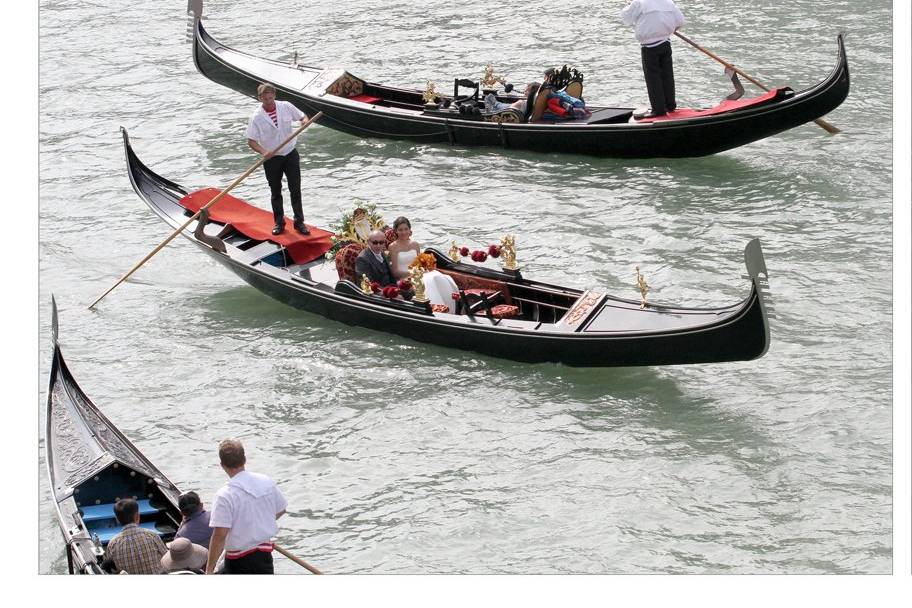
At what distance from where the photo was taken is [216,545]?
406cm

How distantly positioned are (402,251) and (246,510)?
8.57 feet

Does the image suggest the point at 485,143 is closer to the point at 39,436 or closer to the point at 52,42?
the point at 39,436

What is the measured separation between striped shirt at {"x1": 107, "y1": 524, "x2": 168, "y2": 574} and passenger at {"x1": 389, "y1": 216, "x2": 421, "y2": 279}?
2.32m

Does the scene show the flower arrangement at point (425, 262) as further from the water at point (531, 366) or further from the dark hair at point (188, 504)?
the dark hair at point (188, 504)

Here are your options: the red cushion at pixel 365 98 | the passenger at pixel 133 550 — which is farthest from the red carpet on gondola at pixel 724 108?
the passenger at pixel 133 550

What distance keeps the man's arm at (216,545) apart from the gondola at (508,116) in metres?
5.02

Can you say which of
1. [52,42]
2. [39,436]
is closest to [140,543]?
[39,436]

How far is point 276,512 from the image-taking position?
13.5ft

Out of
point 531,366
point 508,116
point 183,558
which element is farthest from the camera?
point 508,116

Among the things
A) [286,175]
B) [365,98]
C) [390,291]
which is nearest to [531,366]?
[390,291]

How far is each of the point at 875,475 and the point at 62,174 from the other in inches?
242

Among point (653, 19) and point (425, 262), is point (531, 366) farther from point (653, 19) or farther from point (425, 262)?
point (653, 19)

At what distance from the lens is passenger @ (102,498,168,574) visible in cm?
446

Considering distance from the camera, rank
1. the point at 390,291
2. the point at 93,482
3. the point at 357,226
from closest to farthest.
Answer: the point at 93,482
the point at 390,291
the point at 357,226
